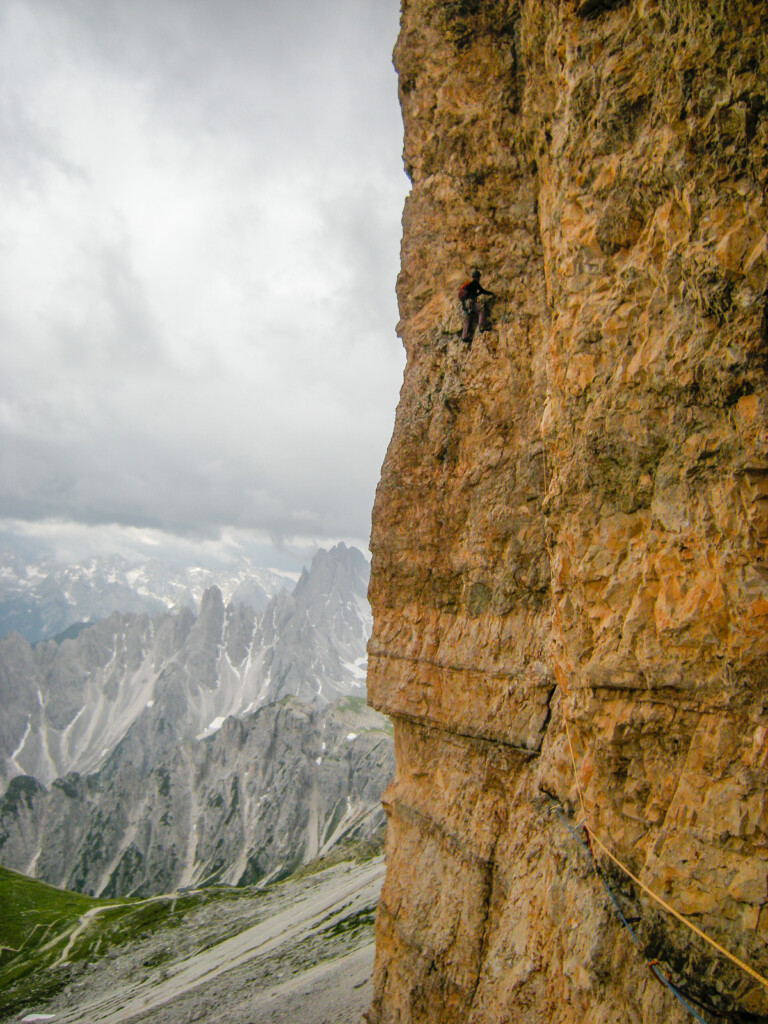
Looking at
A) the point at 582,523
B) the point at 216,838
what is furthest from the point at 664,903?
the point at 216,838

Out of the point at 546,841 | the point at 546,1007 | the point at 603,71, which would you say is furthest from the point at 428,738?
the point at 603,71

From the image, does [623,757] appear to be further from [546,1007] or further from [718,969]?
[546,1007]

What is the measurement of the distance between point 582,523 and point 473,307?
8.54 m

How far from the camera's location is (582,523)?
10.2 m

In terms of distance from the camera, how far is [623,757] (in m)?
9.38

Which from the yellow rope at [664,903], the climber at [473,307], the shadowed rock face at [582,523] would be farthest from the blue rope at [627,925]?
the climber at [473,307]

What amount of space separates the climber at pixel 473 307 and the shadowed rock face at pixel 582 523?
0.46 m

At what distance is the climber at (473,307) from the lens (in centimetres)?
1534

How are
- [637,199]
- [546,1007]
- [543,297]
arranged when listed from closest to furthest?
[637,199] → [546,1007] → [543,297]

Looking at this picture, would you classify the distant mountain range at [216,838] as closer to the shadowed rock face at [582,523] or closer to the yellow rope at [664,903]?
the shadowed rock face at [582,523]

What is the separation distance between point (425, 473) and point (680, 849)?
11.3 metres

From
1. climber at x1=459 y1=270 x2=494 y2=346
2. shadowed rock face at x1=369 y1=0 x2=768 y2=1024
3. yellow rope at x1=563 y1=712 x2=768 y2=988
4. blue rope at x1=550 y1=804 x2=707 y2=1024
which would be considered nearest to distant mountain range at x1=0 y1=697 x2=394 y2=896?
shadowed rock face at x1=369 y1=0 x2=768 y2=1024

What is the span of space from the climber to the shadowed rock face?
1.52 ft

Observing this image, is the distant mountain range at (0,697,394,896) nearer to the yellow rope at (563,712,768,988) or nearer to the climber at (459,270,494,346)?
the yellow rope at (563,712,768,988)
